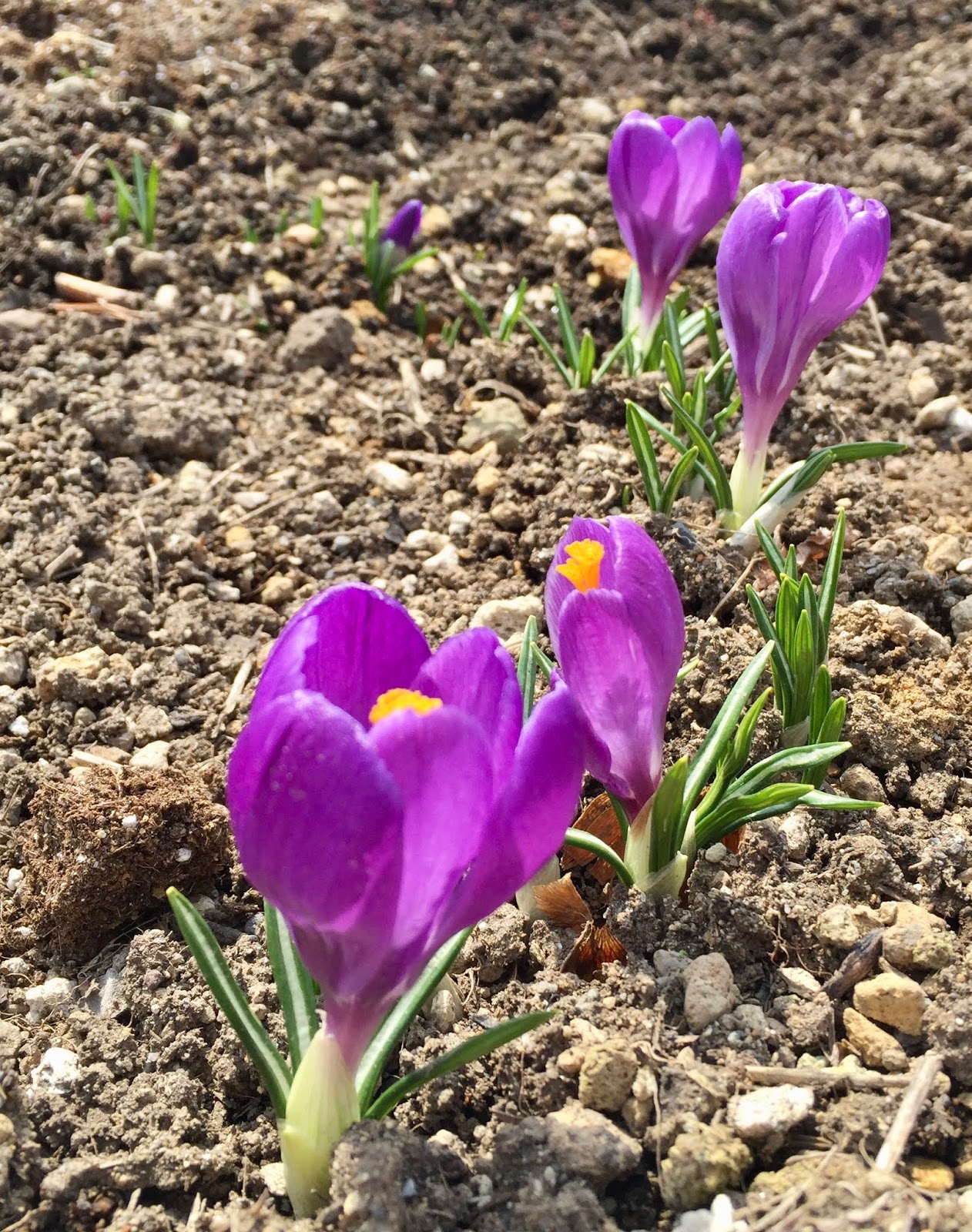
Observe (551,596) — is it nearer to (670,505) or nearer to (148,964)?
(148,964)

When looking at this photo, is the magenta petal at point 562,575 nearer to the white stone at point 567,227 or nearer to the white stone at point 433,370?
the white stone at point 433,370

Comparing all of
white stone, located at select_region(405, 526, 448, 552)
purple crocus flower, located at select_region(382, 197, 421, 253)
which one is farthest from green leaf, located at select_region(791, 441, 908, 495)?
purple crocus flower, located at select_region(382, 197, 421, 253)

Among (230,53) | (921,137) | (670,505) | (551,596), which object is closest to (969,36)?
(921,137)

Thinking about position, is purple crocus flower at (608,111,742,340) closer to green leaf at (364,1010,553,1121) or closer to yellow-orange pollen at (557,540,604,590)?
yellow-orange pollen at (557,540,604,590)

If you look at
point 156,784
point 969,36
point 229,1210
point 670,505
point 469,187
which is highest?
point 969,36

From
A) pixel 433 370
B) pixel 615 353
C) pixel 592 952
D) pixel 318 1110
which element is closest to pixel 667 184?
pixel 615 353

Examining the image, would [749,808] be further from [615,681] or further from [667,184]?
[667,184]
